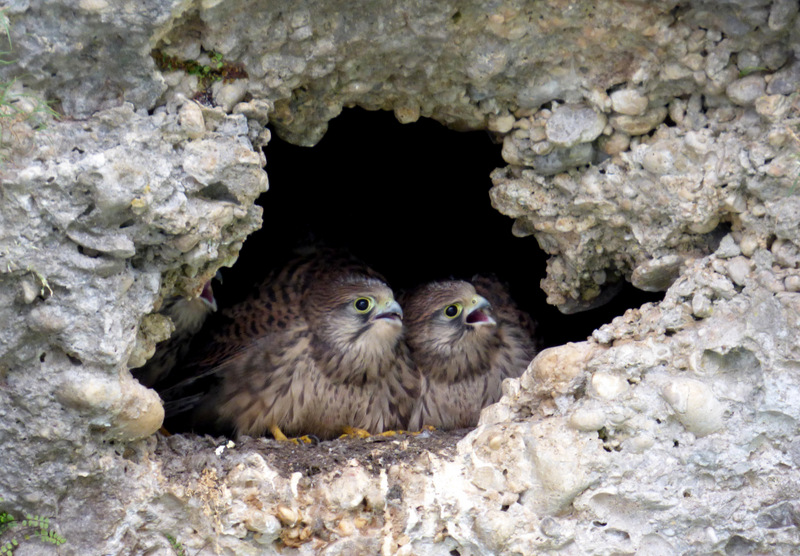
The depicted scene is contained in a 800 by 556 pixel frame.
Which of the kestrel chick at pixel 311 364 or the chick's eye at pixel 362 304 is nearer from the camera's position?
the kestrel chick at pixel 311 364

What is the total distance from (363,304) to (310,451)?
1073 mm

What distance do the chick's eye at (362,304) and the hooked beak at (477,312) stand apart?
1.76 ft

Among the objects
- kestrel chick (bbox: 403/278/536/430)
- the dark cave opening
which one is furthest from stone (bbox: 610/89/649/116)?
the dark cave opening

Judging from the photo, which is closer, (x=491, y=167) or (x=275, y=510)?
(x=275, y=510)

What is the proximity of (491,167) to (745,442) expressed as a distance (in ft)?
7.82

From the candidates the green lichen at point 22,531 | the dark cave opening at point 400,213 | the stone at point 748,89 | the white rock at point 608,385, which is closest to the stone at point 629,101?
the stone at point 748,89

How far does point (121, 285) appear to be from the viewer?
2633 millimetres

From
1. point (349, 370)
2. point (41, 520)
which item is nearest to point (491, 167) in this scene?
point (349, 370)

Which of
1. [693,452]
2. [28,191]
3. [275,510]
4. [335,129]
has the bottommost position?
[275,510]

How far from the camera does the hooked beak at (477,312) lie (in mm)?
4301

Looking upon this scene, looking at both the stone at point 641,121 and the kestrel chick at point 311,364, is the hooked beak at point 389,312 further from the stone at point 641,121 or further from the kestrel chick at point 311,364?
the stone at point 641,121

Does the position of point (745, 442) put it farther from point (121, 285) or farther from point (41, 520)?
point (41, 520)

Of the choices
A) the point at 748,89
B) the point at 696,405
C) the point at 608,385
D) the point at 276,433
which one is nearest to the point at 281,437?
the point at 276,433

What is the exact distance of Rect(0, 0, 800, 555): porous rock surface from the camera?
2535 millimetres
